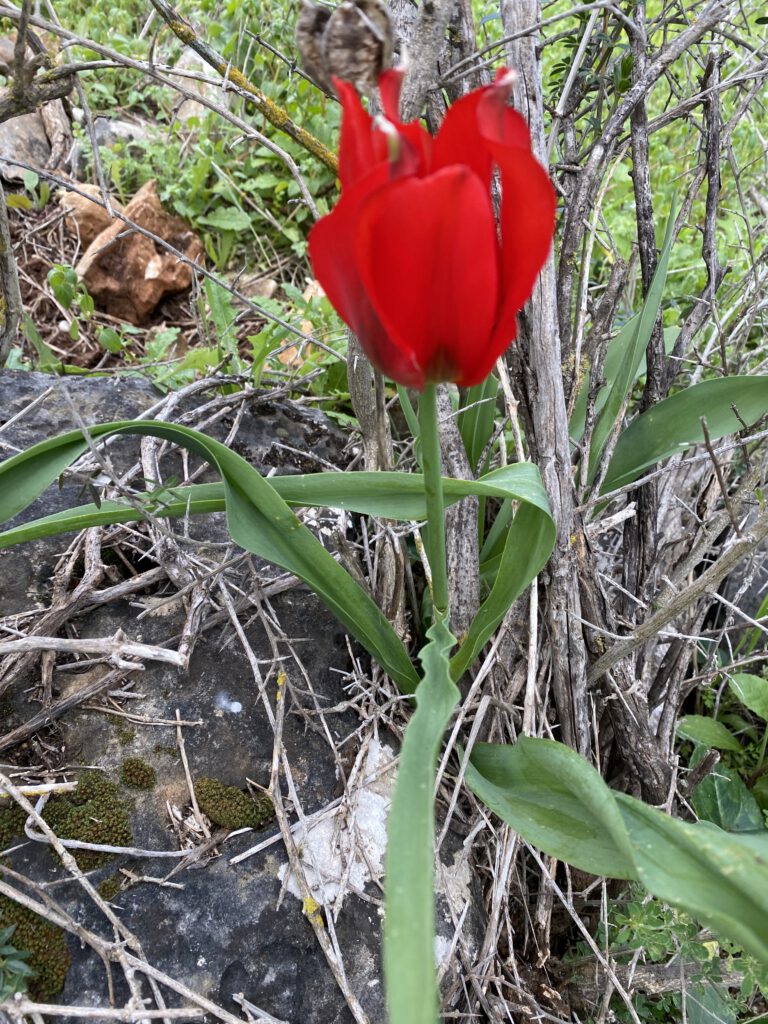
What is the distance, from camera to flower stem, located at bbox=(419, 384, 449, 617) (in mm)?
683

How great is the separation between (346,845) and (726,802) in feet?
2.21

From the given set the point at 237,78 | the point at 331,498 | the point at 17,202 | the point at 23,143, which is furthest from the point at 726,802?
the point at 23,143

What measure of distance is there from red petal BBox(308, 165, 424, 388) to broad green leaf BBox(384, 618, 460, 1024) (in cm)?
30

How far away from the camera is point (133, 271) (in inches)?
98.4

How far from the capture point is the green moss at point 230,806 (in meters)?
1.05

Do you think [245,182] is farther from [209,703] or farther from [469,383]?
[469,383]

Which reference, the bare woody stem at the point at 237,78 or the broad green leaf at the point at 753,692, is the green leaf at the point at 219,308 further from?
the broad green leaf at the point at 753,692

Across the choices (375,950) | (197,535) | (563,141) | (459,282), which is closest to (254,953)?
(375,950)

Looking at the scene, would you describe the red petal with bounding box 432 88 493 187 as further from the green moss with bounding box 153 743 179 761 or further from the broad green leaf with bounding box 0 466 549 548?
the green moss with bounding box 153 743 179 761

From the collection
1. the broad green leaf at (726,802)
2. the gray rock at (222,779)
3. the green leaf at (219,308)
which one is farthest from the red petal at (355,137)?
the green leaf at (219,308)

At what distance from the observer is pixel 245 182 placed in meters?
2.67

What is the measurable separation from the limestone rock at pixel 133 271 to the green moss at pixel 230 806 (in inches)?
73.8

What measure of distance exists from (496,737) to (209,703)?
45 cm

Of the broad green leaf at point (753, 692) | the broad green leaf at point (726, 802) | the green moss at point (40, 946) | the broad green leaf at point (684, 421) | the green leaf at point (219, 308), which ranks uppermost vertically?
the green leaf at point (219, 308)
